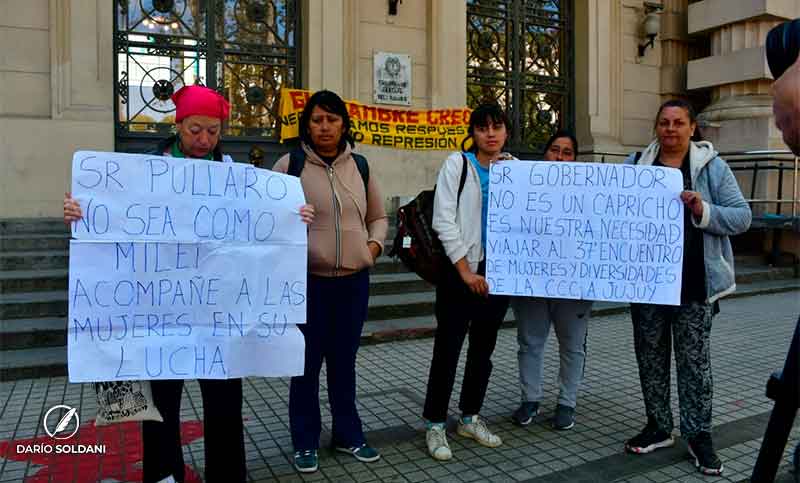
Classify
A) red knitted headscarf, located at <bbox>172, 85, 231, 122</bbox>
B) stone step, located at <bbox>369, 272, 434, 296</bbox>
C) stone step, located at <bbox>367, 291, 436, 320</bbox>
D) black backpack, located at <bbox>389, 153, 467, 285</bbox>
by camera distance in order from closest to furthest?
red knitted headscarf, located at <bbox>172, 85, 231, 122</bbox>, black backpack, located at <bbox>389, 153, 467, 285</bbox>, stone step, located at <bbox>367, 291, 436, 320</bbox>, stone step, located at <bbox>369, 272, 434, 296</bbox>

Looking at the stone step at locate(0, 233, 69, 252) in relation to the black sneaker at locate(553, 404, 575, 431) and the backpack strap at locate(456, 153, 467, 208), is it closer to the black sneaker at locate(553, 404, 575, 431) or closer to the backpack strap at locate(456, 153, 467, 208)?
the backpack strap at locate(456, 153, 467, 208)

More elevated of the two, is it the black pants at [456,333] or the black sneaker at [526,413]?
the black pants at [456,333]

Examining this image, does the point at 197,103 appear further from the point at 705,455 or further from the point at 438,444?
the point at 705,455

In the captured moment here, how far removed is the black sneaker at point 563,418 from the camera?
3891 mm

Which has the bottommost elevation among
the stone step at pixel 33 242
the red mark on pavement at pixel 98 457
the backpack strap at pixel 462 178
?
the red mark on pavement at pixel 98 457

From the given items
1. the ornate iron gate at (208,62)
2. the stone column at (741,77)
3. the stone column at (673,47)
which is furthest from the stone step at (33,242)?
the stone column at (673,47)

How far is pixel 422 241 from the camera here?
3.57m

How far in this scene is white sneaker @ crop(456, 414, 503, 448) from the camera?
3.62 m

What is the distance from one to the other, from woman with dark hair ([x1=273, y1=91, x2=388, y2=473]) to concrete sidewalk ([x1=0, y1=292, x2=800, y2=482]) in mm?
358

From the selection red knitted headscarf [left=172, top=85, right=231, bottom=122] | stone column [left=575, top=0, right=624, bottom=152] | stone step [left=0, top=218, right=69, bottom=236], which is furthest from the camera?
stone column [left=575, top=0, right=624, bottom=152]

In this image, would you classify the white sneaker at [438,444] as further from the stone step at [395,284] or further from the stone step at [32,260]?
the stone step at [32,260]

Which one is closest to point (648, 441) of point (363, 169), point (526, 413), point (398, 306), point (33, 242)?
point (526, 413)

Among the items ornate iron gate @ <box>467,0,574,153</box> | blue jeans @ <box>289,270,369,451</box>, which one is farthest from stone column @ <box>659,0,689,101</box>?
blue jeans @ <box>289,270,369,451</box>

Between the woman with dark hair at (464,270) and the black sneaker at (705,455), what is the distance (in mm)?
1081
